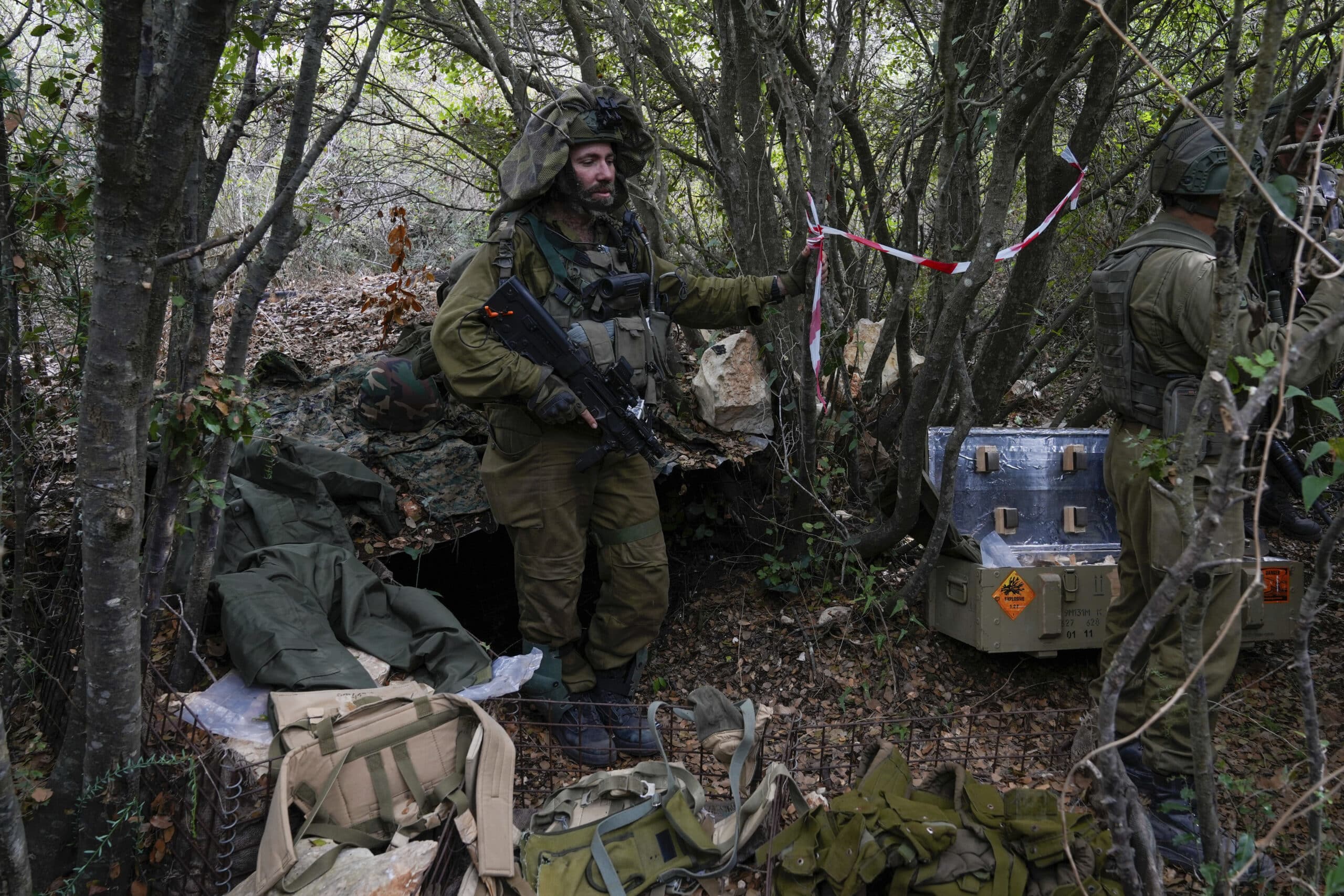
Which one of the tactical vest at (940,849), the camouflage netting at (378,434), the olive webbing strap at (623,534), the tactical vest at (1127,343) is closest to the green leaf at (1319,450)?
the tactical vest at (940,849)

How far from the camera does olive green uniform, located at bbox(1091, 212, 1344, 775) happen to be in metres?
2.87

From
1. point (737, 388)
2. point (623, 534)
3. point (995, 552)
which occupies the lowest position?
point (995, 552)

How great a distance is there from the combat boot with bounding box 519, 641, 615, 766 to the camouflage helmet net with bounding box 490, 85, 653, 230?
6.02 feet

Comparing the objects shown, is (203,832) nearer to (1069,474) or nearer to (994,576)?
(994,576)

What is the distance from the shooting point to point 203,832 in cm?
254

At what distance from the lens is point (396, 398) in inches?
186

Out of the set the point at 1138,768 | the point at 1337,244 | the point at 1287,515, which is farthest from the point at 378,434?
the point at 1287,515

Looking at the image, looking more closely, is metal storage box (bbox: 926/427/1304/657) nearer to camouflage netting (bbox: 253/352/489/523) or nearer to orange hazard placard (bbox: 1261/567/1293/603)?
orange hazard placard (bbox: 1261/567/1293/603)

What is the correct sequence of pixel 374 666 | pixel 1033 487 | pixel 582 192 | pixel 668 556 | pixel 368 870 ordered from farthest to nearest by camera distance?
pixel 668 556
pixel 1033 487
pixel 582 192
pixel 374 666
pixel 368 870

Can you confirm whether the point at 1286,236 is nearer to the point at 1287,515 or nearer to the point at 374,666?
the point at 1287,515

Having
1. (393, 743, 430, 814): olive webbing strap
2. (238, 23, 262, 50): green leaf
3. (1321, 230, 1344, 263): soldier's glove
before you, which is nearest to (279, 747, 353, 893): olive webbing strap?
(393, 743, 430, 814): olive webbing strap

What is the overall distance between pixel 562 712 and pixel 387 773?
1.22 metres

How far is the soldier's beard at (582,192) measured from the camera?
12.1 ft

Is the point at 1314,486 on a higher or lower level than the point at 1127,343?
lower
